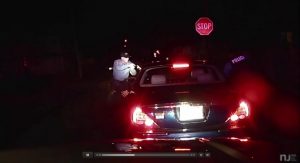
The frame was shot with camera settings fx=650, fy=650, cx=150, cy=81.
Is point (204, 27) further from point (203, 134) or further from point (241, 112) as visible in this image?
point (203, 134)

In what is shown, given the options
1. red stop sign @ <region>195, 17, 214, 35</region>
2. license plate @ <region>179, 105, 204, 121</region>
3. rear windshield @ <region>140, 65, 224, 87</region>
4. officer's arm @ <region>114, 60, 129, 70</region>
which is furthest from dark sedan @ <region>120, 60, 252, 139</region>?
red stop sign @ <region>195, 17, 214, 35</region>

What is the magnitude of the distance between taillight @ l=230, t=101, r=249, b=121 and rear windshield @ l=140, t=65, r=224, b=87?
1392 mm

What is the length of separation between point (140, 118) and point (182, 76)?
254 centimetres

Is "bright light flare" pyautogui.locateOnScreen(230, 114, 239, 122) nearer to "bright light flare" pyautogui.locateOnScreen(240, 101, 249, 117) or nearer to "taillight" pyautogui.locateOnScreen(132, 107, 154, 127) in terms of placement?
"bright light flare" pyautogui.locateOnScreen(240, 101, 249, 117)

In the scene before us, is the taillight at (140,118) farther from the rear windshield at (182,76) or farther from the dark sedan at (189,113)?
the rear windshield at (182,76)

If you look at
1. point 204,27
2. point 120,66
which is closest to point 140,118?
point 120,66

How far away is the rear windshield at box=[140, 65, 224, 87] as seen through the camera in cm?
942

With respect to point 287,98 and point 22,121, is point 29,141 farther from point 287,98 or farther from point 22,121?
point 287,98

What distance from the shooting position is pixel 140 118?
796 cm

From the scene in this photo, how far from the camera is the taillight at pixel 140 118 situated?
7.90 metres

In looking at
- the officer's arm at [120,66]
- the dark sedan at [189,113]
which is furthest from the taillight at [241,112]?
the officer's arm at [120,66]

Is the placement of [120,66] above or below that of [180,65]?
above

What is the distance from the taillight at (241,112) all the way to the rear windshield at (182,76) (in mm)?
1392

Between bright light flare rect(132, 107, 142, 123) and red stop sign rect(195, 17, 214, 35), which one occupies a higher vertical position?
red stop sign rect(195, 17, 214, 35)
